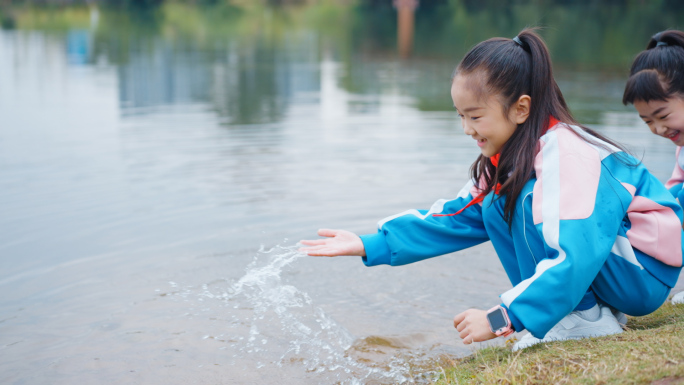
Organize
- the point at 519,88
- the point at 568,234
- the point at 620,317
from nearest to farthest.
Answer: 1. the point at 568,234
2. the point at 519,88
3. the point at 620,317

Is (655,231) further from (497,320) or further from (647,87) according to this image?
(647,87)

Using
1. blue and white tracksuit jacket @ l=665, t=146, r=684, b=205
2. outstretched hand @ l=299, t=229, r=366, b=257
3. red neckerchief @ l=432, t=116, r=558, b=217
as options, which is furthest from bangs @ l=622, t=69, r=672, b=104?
outstretched hand @ l=299, t=229, r=366, b=257

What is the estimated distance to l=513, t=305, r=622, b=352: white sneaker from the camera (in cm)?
256

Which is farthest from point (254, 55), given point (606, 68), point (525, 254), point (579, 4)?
point (579, 4)

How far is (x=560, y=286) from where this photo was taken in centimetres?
215

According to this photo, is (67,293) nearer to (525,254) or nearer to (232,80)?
(525,254)

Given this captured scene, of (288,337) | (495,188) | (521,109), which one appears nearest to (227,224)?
(288,337)

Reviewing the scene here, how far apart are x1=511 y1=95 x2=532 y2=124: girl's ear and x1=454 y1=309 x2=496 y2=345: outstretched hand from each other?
28.1 inches

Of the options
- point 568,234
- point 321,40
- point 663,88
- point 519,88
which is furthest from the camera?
point 321,40

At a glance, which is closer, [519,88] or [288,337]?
[519,88]

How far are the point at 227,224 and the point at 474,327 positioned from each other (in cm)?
281

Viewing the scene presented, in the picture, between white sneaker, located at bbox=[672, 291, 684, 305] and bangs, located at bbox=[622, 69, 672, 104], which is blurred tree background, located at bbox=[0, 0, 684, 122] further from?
white sneaker, located at bbox=[672, 291, 684, 305]

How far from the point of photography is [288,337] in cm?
322

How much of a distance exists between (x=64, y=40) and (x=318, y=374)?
2113 cm
